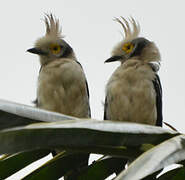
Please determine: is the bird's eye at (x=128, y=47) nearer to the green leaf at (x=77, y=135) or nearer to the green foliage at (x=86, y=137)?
the green foliage at (x=86, y=137)

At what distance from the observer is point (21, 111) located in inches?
40.5

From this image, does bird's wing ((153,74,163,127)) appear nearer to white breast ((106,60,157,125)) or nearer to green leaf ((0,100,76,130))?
white breast ((106,60,157,125))

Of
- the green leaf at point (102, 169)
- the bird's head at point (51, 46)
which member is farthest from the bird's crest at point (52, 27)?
the green leaf at point (102, 169)

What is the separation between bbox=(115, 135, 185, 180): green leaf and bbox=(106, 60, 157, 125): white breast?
410 cm

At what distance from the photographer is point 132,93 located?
16.8ft

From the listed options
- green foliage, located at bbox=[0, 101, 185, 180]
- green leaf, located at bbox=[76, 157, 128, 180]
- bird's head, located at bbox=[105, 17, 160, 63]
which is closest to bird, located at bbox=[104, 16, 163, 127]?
bird's head, located at bbox=[105, 17, 160, 63]

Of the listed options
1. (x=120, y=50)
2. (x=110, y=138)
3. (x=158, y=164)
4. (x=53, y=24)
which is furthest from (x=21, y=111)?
(x=53, y=24)

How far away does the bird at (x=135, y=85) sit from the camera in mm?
5137

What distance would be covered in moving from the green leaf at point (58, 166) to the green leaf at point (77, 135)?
0.48 m

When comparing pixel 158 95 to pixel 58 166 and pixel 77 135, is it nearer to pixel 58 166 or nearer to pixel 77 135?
pixel 58 166

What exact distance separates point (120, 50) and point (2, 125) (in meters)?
4.68

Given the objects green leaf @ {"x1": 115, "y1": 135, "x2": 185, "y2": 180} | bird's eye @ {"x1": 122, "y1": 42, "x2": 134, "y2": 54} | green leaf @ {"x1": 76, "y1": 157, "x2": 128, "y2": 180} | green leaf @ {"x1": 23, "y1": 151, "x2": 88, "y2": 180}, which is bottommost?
bird's eye @ {"x1": 122, "y1": 42, "x2": 134, "y2": 54}

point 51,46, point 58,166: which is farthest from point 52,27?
point 58,166

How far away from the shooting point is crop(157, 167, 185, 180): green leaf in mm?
1397
